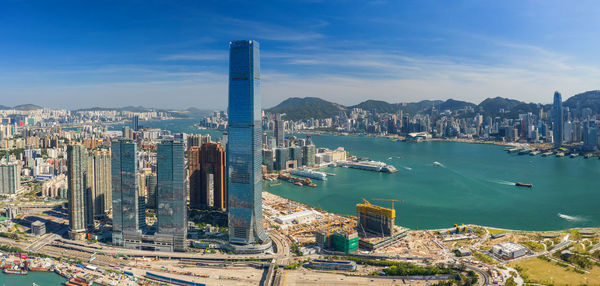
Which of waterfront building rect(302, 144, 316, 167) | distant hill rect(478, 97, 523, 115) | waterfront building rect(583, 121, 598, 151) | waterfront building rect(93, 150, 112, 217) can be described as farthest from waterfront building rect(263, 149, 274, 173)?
distant hill rect(478, 97, 523, 115)

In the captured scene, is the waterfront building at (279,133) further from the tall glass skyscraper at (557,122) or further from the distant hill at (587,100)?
the distant hill at (587,100)

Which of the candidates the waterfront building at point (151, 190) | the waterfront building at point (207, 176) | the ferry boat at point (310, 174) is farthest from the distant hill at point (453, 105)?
the waterfront building at point (151, 190)

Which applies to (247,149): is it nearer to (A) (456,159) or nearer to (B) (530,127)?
(A) (456,159)

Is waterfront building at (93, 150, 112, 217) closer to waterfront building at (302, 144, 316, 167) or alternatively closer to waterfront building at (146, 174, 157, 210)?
waterfront building at (146, 174, 157, 210)

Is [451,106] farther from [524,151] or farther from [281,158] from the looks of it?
[281,158]

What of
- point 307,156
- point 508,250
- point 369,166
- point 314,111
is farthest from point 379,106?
point 508,250

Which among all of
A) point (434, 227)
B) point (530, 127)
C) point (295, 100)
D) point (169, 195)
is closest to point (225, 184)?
point (169, 195)
